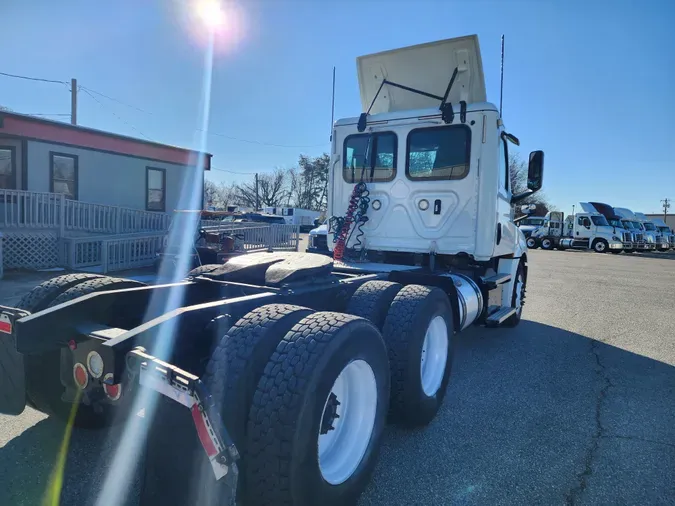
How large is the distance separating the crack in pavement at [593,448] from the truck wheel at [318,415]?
1213 millimetres

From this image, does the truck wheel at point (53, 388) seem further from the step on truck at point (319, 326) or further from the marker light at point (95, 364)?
the marker light at point (95, 364)

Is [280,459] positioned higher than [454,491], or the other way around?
[280,459]

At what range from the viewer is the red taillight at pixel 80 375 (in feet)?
7.91

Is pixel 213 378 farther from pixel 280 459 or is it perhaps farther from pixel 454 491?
pixel 454 491

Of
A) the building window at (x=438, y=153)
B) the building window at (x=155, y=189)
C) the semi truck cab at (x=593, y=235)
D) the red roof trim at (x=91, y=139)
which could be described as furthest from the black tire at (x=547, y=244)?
the building window at (x=438, y=153)

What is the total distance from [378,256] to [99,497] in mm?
4279

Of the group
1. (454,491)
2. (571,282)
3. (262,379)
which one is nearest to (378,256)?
(454,491)

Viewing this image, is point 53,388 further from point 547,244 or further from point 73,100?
point 547,244

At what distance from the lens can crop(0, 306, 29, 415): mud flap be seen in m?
2.56

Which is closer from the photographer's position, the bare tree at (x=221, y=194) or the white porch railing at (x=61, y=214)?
the white porch railing at (x=61, y=214)

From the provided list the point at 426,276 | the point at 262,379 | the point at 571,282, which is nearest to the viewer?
the point at 262,379

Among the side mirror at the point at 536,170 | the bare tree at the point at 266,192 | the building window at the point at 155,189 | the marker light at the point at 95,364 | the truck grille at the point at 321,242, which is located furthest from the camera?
the bare tree at the point at 266,192

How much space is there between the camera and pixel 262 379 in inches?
82.5

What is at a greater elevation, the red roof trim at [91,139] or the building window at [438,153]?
the red roof trim at [91,139]
